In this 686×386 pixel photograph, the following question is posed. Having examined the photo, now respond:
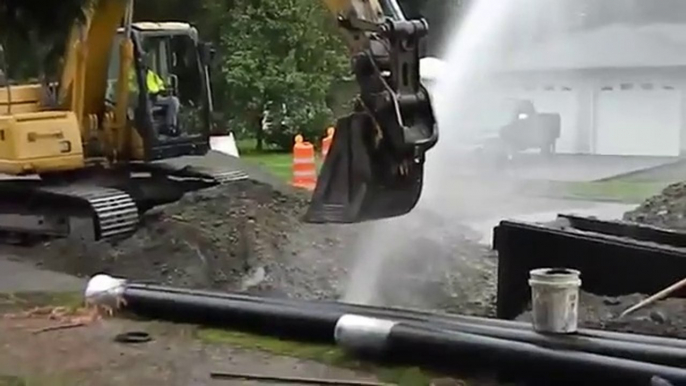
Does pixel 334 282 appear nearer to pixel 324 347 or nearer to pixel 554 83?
pixel 324 347

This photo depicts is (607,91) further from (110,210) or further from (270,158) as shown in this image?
(110,210)

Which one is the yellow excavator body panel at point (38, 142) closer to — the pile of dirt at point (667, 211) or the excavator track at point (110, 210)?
the excavator track at point (110, 210)

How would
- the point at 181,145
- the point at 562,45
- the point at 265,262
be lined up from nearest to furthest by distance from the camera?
the point at 265,262
the point at 181,145
the point at 562,45

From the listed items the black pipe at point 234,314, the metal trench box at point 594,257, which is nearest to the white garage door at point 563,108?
the metal trench box at point 594,257

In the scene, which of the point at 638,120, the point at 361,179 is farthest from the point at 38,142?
the point at 638,120

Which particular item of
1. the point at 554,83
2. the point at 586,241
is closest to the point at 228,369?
the point at 586,241

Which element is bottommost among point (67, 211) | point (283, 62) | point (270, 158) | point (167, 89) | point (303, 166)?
point (270, 158)

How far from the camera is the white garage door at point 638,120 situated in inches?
953

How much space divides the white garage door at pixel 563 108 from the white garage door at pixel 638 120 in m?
0.46

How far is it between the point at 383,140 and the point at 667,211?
295 cm

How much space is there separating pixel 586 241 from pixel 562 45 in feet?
53.5

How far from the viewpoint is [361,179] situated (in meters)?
8.67

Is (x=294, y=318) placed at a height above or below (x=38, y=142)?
below

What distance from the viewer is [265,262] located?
10.4 meters
